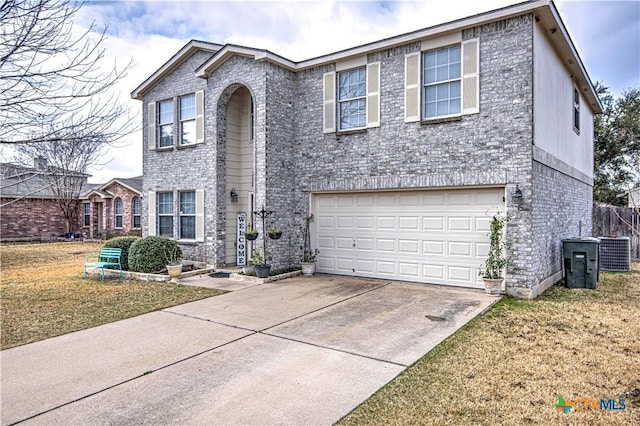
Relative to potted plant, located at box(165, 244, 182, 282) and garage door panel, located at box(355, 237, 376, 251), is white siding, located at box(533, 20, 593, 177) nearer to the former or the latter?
garage door panel, located at box(355, 237, 376, 251)

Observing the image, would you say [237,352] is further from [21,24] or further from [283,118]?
[283,118]

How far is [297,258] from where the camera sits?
37.0ft

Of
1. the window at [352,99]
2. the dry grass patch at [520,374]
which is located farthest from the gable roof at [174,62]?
the dry grass patch at [520,374]

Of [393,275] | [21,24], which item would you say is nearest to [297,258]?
[393,275]

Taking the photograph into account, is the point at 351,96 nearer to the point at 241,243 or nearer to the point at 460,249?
the point at 460,249

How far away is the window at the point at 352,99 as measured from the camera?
10.3 m

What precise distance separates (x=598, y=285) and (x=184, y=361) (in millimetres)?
9585

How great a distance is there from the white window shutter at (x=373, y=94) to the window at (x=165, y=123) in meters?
6.74

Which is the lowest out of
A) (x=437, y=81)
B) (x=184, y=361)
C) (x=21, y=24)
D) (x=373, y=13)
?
(x=184, y=361)

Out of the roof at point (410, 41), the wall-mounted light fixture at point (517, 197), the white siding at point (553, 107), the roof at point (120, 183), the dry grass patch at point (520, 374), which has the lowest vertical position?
the dry grass patch at point (520, 374)

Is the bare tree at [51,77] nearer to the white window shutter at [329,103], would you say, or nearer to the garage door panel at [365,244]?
the white window shutter at [329,103]

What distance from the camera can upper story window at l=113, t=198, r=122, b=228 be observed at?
24391 millimetres

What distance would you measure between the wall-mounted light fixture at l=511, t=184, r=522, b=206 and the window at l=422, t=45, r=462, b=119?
7.07 feet

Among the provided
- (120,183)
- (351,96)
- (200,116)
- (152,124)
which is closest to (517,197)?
(351,96)
